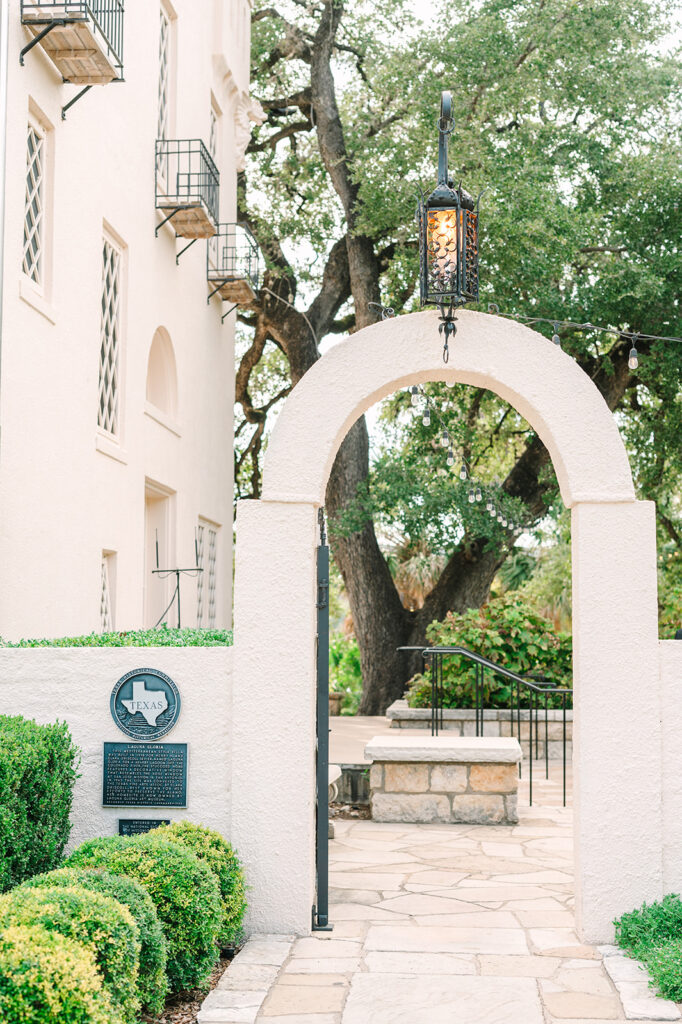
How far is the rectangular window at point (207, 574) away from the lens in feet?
50.1

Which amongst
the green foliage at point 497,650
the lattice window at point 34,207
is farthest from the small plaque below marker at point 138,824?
the green foliage at point 497,650

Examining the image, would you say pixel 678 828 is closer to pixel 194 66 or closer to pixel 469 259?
pixel 469 259

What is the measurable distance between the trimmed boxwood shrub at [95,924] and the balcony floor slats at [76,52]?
6.67 meters

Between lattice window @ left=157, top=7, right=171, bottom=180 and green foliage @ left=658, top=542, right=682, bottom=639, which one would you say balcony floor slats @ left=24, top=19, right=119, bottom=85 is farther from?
green foliage @ left=658, top=542, right=682, bottom=639

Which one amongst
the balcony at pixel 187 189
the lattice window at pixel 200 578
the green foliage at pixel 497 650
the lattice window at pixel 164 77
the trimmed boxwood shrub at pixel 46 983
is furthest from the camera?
the lattice window at pixel 200 578

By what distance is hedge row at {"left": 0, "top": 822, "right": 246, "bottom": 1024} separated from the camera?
11.4 feet

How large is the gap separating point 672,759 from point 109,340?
7346mm

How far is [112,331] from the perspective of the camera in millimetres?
11102

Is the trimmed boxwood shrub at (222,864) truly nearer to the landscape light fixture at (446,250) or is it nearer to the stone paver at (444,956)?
the stone paver at (444,956)

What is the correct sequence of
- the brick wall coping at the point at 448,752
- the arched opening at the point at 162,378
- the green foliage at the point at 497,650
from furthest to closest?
1. the arched opening at the point at 162,378
2. the green foliage at the point at 497,650
3. the brick wall coping at the point at 448,752

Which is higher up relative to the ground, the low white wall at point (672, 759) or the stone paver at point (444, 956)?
the low white wall at point (672, 759)

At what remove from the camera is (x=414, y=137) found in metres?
16.3

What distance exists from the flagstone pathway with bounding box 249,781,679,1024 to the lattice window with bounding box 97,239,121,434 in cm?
497

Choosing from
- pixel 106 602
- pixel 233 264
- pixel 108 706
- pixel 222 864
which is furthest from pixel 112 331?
pixel 222 864
